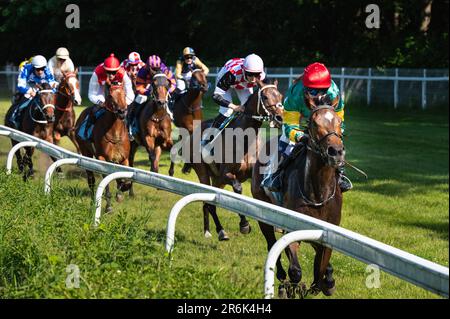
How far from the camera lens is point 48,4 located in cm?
4078

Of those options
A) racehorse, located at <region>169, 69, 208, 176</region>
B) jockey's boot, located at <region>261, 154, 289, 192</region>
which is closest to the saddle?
racehorse, located at <region>169, 69, 208, 176</region>

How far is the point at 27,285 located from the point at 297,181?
109 inches

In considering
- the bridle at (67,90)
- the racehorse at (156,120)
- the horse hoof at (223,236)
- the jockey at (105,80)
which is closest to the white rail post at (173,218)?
the horse hoof at (223,236)

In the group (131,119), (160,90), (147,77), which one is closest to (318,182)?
(160,90)

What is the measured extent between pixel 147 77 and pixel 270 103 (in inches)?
234

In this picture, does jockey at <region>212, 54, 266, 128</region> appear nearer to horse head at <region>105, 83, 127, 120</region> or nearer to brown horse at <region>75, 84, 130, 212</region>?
horse head at <region>105, 83, 127, 120</region>

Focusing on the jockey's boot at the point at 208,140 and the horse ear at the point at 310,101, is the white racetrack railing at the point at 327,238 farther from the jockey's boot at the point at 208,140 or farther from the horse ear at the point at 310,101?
the jockey's boot at the point at 208,140

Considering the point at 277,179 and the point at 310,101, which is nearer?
the point at 310,101

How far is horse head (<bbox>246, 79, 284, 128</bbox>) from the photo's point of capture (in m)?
8.53

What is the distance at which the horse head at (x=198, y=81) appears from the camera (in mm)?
14883

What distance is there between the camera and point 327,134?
5848 millimetres

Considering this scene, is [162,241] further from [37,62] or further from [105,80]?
[37,62]

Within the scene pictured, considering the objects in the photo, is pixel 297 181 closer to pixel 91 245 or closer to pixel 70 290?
pixel 91 245

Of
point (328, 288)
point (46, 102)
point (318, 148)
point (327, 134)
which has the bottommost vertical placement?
point (328, 288)
